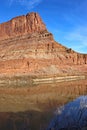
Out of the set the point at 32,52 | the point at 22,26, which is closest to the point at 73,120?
the point at 32,52

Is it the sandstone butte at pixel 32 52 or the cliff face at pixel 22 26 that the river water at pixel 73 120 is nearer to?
the sandstone butte at pixel 32 52

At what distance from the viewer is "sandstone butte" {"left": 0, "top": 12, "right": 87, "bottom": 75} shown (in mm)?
66250

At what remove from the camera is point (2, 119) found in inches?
596

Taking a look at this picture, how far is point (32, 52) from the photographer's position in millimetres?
76438

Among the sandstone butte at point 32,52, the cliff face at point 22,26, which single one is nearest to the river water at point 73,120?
the sandstone butte at point 32,52

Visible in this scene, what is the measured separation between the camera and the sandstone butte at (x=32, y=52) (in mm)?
66250

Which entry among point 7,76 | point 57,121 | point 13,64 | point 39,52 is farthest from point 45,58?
point 57,121

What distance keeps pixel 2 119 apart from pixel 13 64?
50.0 metres

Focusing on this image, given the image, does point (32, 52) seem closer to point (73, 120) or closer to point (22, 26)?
point (22, 26)

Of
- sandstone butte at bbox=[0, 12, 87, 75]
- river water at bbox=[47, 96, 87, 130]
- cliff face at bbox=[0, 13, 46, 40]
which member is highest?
cliff face at bbox=[0, 13, 46, 40]

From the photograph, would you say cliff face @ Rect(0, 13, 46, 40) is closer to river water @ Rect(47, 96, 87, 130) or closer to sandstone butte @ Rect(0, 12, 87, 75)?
sandstone butte @ Rect(0, 12, 87, 75)

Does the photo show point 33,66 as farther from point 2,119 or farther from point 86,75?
point 2,119

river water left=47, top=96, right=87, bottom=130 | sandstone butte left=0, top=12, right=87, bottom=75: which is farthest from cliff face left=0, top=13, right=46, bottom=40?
river water left=47, top=96, right=87, bottom=130

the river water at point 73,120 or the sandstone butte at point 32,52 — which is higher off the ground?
the sandstone butte at point 32,52
